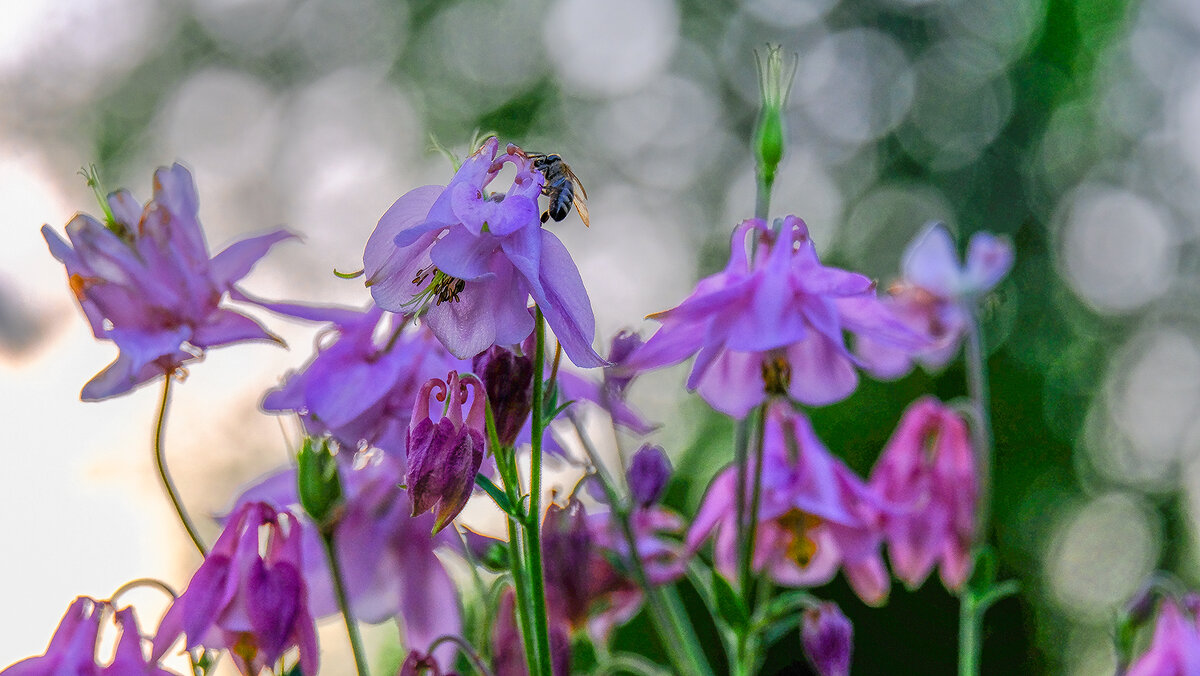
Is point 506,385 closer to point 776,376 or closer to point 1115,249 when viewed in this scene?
point 776,376

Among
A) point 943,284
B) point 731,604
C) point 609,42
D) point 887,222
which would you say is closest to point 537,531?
point 731,604

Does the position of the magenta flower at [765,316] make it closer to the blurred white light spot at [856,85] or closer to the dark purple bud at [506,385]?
the dark purple bud at [506,385]

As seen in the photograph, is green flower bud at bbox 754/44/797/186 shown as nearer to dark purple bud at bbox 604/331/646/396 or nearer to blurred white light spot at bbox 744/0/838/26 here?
dark purple bud at bbox 604/331/646/396

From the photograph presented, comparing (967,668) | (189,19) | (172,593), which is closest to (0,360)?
(172,593)

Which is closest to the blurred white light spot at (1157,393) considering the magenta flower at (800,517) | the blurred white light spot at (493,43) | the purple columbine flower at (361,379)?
the blurred white light spot at (493,43)

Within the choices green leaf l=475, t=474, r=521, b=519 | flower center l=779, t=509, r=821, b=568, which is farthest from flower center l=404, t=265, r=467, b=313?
flower center l=779, t=509, r=821, b=568
